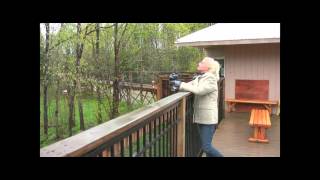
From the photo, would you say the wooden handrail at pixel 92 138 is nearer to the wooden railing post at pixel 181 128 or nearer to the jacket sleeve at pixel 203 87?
the wooden railing post at pixel 181 128

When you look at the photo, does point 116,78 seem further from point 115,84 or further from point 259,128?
point 259,128

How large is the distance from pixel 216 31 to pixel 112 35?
6.07 meters

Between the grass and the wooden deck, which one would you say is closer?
the wooden deck

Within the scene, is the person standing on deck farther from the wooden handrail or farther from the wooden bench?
the wooden bench

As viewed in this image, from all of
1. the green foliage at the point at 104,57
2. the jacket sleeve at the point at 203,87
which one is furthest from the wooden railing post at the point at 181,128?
the green foliage at the point at 104,57

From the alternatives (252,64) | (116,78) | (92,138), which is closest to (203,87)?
(92,138)

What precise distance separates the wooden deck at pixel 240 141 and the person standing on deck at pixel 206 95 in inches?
53.1

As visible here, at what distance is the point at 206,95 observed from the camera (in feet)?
13.6

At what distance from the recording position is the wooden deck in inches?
219

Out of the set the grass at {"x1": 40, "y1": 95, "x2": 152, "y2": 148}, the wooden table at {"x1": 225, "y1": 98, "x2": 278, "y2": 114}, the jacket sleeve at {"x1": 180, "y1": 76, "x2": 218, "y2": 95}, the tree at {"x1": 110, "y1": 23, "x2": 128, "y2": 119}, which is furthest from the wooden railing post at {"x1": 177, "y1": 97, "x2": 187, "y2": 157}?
the tree at {"x1": 110, "y1": 23, "x2": 128, "y2": 119}

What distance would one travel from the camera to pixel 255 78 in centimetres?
1029

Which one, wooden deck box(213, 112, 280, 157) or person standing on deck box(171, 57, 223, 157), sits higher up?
person standing on deck box(171, 57, 223, 157)

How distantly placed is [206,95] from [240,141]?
8.48 feet

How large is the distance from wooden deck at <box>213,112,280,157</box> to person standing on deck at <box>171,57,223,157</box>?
1.35 m
